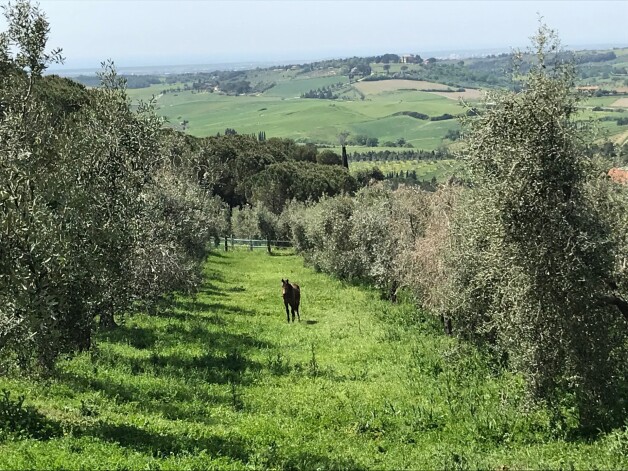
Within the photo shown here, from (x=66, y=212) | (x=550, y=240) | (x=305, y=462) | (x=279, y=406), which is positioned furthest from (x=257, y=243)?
(x=550, y=240)

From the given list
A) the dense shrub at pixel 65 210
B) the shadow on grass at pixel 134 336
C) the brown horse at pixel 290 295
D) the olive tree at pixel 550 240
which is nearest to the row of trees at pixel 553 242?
the olive tree at pixel 550 240

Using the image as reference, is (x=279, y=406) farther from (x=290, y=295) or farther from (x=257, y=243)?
(x=257, y=243)

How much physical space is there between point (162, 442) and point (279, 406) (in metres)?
5.78

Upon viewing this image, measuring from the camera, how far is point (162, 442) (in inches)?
566

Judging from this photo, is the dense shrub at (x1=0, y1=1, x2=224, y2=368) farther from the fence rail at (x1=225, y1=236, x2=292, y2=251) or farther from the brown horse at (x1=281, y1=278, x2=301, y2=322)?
the fence rail at (x1=225, y1=236, x2=292, y2=251)

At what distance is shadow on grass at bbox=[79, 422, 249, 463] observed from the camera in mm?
13867

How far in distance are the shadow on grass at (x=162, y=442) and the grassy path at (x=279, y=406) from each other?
0.05 metres

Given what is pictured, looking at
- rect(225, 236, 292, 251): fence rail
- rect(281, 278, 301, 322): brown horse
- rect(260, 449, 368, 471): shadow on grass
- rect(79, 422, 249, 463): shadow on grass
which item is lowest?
rect(225, 236, 292, 251): fence rail

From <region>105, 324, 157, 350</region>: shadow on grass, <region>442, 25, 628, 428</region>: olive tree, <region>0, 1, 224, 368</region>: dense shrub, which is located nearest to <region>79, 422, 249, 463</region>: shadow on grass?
<region>0, 1, 224, 368</region>: dense shrub

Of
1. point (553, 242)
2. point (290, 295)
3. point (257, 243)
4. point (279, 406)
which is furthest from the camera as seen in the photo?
point (257, 243)

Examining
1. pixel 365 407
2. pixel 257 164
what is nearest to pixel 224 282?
pixel 365 407

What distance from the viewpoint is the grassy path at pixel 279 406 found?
Result: 45.2ft

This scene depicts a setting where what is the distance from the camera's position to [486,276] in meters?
16.8

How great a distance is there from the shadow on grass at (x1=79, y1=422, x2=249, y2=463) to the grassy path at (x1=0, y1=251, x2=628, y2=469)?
48mm
